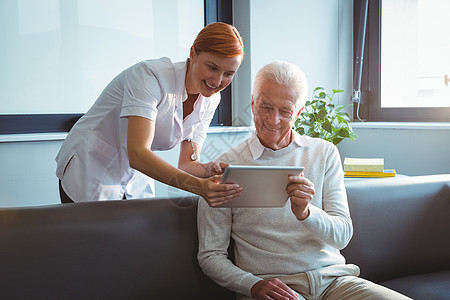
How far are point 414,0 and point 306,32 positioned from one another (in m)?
0.82

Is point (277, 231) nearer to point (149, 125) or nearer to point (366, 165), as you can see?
point (149, 125)

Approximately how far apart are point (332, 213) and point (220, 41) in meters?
0.67

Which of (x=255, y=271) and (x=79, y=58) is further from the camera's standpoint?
(x=79, y=58)

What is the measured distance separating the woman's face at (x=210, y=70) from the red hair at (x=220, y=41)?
0.06ft

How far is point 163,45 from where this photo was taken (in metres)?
2.80

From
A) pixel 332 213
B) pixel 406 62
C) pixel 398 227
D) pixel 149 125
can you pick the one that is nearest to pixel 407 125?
pixel 406 62

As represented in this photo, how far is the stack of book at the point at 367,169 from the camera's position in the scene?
224 centimetres

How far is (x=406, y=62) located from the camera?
3.45 meters

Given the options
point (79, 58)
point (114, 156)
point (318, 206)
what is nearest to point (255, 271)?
point (318, 206)

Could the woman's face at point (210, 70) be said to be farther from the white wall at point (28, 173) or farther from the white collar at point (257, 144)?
the white wall at point (28, 173)

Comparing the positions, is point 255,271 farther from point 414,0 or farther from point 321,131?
point 414,0

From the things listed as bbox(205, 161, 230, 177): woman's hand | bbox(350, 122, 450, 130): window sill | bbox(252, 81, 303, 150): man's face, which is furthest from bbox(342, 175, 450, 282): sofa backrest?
bbox(350, 122, 450, 130): window sill

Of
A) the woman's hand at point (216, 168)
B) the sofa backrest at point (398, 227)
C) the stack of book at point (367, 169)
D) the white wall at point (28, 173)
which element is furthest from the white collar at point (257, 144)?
the stack of book at point (367, 169)

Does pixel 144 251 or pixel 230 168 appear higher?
pixel 230 168
